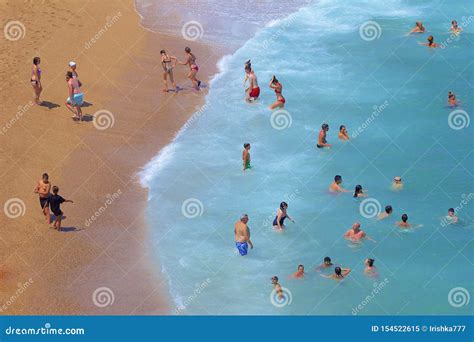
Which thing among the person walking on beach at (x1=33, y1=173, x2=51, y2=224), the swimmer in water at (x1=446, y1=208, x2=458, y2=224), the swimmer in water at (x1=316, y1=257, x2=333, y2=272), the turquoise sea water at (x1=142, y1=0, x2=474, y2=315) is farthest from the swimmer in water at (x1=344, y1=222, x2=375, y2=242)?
the person walking on beach at (x1=33, y1=173, x2=51, y2=224)

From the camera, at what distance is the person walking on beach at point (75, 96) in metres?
29.5

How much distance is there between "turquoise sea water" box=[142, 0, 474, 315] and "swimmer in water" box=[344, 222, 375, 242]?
301mm

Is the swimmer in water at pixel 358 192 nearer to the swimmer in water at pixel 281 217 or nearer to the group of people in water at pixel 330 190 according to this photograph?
the group of people in water at pixel 330 190

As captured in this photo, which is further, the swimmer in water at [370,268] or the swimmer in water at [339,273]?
the swimmer in water at [370,268]

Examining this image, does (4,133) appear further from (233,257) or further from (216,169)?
(233,257)

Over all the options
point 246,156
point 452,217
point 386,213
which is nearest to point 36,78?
point 246,156

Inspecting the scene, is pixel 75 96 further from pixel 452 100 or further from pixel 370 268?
pixel 452 100

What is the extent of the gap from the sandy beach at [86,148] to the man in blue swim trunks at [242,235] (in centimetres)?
234

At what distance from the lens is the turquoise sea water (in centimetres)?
2392

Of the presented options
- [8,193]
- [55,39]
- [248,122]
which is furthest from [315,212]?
[55,39]

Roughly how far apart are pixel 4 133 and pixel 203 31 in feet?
37.1

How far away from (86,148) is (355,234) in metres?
9.06

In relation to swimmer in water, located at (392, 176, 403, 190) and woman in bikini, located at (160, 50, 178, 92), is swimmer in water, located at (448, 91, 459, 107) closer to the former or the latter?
swimmer in water, located at (392, 176, 403, 190)

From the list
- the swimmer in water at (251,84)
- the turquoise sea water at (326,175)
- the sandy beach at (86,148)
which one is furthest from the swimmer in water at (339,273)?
the swimmer in water at (251,84)
